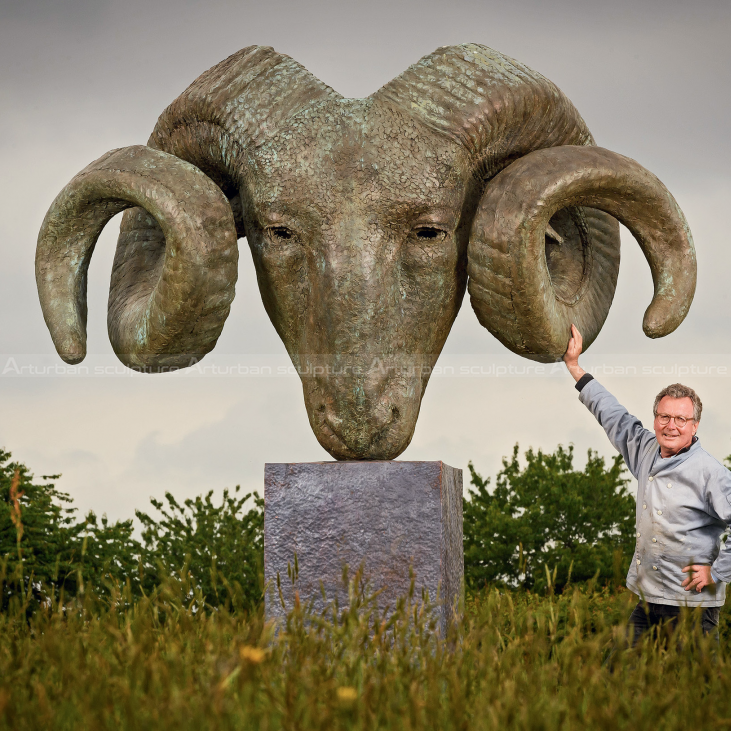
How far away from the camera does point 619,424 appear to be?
4781 millimetres

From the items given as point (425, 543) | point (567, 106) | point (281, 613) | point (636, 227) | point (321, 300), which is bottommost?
point (281, 613)

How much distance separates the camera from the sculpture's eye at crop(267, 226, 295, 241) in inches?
184

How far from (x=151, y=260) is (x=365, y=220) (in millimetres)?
1385

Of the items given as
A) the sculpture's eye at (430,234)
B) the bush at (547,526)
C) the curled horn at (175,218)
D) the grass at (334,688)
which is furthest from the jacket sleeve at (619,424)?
the bush at (547,526)

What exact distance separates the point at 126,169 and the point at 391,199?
1.31m

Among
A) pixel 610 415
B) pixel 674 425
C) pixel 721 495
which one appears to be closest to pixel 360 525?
pixel 610 415

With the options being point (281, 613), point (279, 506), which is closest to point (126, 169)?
point (279, 506)

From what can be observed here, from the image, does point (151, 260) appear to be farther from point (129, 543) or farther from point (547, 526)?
point (547, 526)

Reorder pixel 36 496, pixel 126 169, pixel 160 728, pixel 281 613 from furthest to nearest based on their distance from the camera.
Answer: pixel 36 496
pixel 126 169
pixel 281 613
pixel 160 728

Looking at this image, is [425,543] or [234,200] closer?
[425,543]

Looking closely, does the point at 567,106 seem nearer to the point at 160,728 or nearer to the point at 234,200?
the point at 234,200

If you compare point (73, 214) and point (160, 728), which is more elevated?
point (73, 214)

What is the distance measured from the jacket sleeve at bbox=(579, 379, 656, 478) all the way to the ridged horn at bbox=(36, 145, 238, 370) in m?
1.89

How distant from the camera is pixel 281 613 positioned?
14.3 ft
